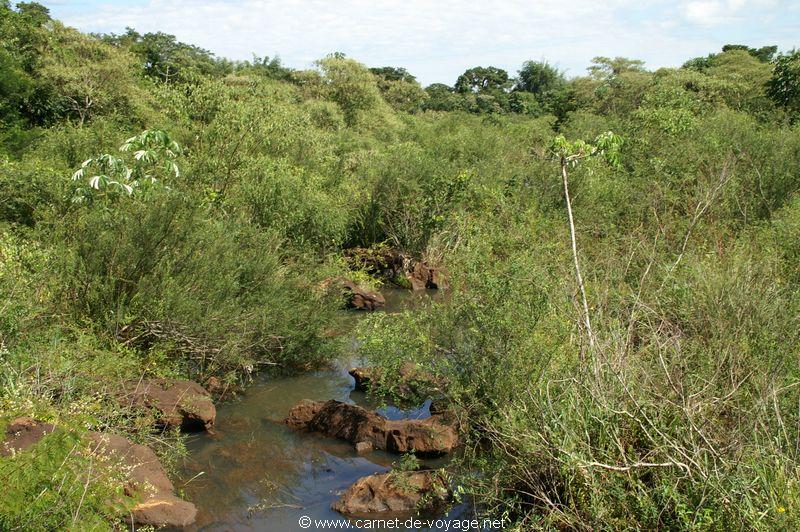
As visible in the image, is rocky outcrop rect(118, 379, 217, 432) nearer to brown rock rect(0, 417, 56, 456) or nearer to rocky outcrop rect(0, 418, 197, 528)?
rocky outcrop rect(0, 418, 197, 528)

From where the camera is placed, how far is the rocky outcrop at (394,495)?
8.42m

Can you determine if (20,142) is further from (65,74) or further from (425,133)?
(425,133)

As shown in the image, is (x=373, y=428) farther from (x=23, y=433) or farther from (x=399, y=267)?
(x=399, y=267)

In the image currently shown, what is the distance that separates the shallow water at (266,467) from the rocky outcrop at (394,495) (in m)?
0.22

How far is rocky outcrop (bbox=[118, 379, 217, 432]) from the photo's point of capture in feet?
30.3

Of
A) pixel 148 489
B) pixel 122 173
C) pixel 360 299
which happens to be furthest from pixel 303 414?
pixel 360 299

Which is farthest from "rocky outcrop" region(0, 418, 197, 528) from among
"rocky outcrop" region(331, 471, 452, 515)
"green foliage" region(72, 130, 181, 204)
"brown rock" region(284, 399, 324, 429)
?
"green foliage" region(72, 130, 181, 204)

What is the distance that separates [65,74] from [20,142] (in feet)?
24.4

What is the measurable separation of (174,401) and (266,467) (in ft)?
5.00

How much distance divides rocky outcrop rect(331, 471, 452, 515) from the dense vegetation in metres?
0.82

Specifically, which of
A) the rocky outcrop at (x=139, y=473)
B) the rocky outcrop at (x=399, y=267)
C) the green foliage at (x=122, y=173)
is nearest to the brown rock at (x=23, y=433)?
the rocky outcrop at (x=139, y=473)

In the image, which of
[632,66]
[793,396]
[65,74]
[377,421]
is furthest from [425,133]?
[793,396]

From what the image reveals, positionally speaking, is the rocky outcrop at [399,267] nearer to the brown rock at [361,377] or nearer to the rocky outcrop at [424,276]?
the rocky outcrop at [424,276]

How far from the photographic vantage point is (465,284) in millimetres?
9781
